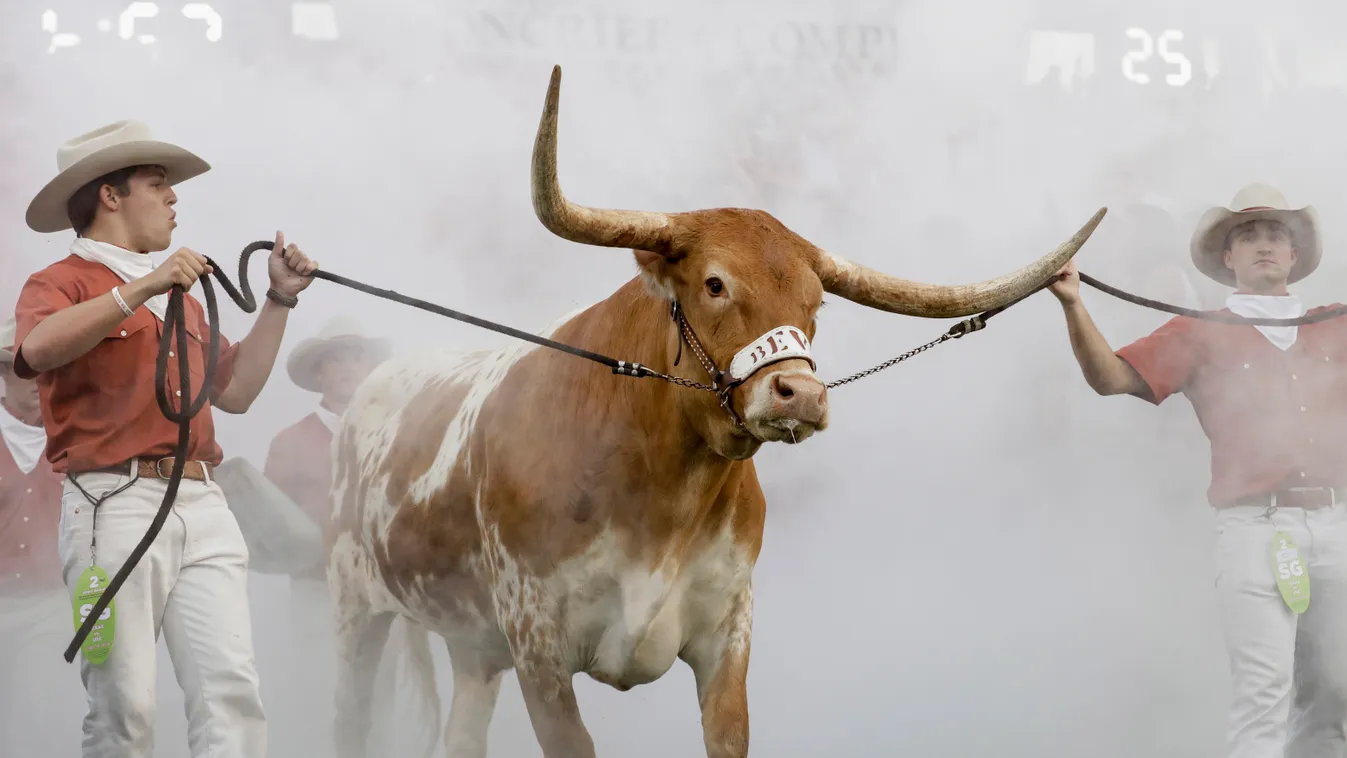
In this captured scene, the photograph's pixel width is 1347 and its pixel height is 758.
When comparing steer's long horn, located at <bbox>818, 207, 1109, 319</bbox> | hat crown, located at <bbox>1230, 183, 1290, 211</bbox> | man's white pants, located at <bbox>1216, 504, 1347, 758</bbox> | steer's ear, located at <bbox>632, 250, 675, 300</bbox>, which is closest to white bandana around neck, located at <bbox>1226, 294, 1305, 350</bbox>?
hat crown, located at <bbox>1230, 183, 1290, 211</bbox>

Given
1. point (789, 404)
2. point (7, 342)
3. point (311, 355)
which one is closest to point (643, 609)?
point (789, 404)

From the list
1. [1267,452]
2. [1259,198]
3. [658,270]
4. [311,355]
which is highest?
[1259,198]

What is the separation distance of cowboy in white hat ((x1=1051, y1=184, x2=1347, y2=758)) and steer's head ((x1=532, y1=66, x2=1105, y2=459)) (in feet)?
3.82

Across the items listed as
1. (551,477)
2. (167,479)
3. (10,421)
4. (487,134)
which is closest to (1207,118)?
(487,134)

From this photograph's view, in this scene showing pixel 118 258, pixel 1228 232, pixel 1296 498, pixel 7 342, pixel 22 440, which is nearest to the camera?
pixel 118 258

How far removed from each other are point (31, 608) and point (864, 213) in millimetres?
2624

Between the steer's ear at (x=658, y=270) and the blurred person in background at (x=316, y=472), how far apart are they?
1.32 m

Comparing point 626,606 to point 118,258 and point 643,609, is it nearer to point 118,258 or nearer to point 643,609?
point 643,609

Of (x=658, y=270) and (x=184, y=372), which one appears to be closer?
(x=658, y=270)

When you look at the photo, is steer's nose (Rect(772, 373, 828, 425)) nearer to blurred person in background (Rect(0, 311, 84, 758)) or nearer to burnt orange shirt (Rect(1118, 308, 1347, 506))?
burnt orange shirt (Rect(1118, 308, 1347, 506))

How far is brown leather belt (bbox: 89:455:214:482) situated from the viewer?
9.24ft

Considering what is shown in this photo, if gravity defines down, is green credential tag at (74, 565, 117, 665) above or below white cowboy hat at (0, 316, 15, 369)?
below

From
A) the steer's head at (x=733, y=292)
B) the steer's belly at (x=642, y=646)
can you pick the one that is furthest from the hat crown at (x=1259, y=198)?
the steer's belly at (x=642, y=646)

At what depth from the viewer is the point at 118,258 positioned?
294cm
